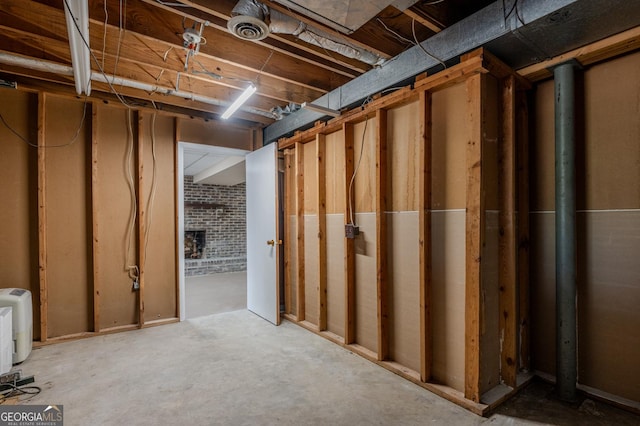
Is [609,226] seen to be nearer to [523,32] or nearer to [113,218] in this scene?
[523,32]

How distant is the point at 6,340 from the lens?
247 centimetres

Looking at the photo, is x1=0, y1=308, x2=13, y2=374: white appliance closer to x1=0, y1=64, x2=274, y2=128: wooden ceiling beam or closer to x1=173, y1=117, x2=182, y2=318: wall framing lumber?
x1=173, y1=117, x2=182, y2=318: wall framing lumber

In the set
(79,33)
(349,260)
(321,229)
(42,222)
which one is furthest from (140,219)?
(349,260)

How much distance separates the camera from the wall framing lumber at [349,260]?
119 inches

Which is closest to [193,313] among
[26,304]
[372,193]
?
[26,304]

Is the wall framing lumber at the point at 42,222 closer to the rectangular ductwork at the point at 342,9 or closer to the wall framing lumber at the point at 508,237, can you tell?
the rectangular ductwork at the point at 342,9

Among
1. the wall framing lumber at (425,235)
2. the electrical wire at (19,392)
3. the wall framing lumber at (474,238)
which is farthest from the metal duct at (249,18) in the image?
the electrical wire at (19,392)

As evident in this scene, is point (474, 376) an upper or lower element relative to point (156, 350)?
upper

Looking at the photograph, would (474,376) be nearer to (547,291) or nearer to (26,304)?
(547,291)

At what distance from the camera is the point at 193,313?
431 centimetres

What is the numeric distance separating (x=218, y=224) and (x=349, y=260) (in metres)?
6.05

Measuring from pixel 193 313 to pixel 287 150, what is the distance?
8.26 feet

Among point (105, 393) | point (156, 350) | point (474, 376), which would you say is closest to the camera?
point (474, 376)

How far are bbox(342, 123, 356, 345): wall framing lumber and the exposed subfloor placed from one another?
0.23 m
